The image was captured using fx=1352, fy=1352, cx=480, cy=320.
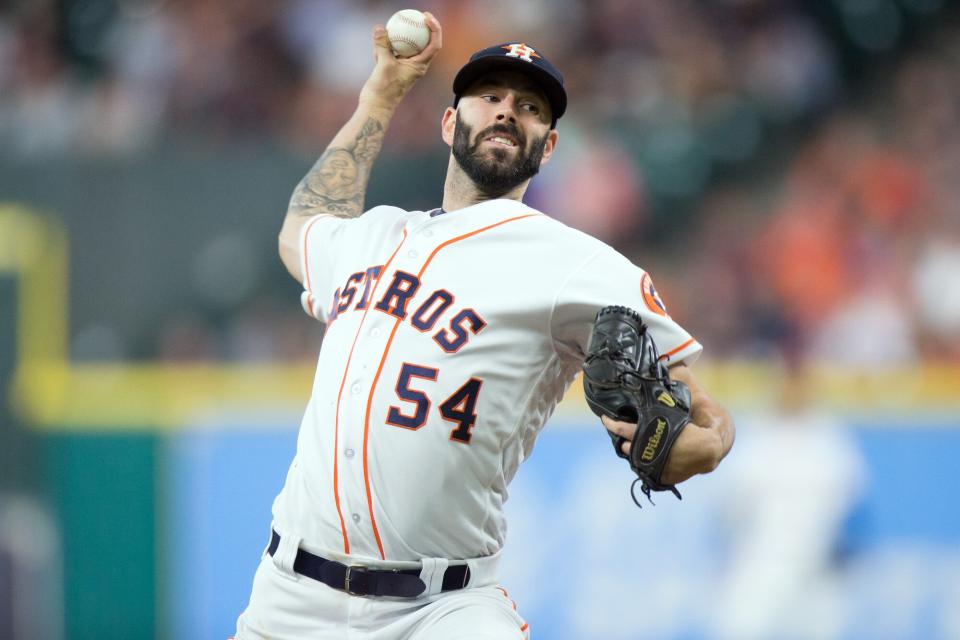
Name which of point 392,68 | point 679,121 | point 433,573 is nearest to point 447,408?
point 433,573

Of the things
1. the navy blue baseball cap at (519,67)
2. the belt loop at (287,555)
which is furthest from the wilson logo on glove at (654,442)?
the navy blue baseball cap at (519,67)

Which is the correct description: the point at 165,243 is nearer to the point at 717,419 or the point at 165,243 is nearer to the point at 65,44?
the point at 65,44

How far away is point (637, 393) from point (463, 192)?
966 millimetres

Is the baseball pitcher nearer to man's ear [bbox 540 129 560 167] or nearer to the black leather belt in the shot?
the black leather belt

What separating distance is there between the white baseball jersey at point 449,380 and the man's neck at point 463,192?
183 mm

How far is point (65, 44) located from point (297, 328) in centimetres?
311

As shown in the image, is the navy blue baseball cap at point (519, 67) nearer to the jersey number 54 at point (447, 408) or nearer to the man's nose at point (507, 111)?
the man's nose at point (507, 111)

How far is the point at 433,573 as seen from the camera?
321cm

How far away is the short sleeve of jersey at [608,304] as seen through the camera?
10.2 feet

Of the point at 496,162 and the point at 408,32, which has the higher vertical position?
the point at 408,32

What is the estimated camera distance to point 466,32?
9.42m

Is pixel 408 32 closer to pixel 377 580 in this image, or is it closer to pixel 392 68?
pixel 392 68

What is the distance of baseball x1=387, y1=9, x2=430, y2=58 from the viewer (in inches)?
156

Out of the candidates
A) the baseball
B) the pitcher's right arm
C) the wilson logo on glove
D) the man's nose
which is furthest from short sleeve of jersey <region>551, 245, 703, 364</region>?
the baseball
